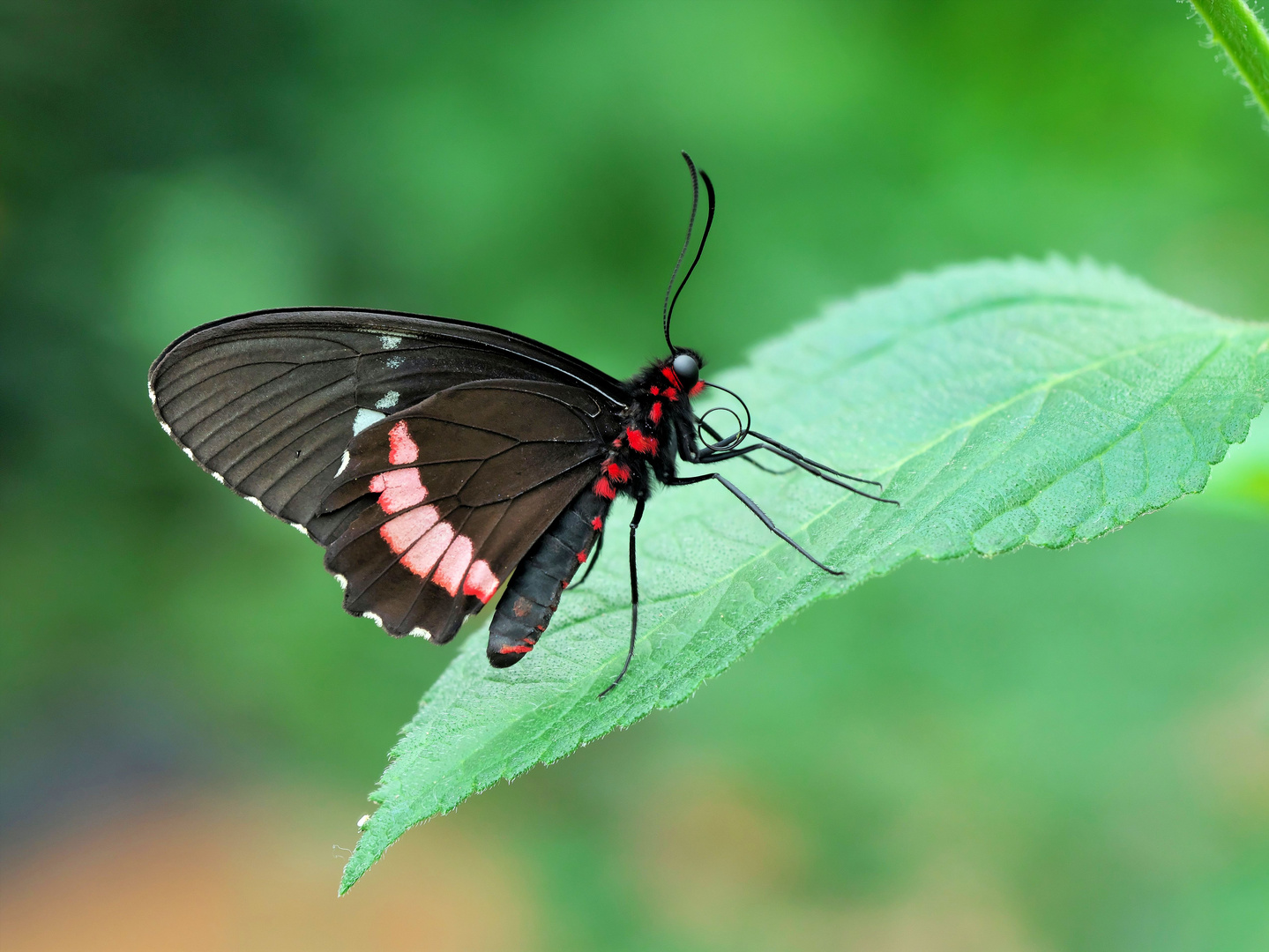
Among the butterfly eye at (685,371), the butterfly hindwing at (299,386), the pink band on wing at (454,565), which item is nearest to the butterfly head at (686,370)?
the butterfly eye at (685,371)

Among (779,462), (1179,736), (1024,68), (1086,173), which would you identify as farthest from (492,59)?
(1179,736)

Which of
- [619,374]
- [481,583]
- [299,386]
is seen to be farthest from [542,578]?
[619,374]

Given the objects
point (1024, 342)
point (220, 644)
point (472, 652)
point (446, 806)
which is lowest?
point (446, 806)

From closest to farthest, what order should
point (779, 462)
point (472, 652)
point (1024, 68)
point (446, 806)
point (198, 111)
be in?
point (446, 806), point (472, 652), point (779, 462), point (1024, 68), point (198, 111)

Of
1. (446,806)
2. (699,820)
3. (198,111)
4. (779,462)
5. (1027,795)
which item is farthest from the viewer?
(198,111)

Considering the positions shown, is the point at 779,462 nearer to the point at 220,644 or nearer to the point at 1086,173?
the point at 1086,173

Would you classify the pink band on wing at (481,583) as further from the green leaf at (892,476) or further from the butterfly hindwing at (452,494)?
the green leaf at (892,476)

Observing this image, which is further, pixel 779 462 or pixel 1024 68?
pixel 1024 68
